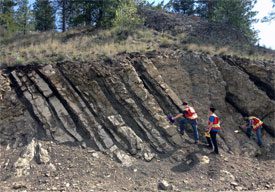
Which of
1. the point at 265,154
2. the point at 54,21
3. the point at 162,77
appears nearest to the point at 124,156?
the point at 162,77

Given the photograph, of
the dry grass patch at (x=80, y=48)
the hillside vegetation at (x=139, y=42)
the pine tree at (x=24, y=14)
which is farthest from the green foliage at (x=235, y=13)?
the pine tree at (x=24, y=14)

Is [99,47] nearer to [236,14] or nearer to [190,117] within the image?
[190,117]

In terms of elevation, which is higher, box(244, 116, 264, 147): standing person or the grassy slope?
the grassy slope

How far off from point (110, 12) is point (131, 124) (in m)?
11.7

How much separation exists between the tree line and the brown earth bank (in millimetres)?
7855

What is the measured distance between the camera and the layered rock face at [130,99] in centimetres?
1409

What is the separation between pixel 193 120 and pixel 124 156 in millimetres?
2991

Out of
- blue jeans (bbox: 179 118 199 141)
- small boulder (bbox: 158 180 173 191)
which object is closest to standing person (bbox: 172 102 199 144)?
blue jeans (bbox: 179 118 199 141)

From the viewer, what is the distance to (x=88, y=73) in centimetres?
1541

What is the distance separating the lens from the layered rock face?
1409cm

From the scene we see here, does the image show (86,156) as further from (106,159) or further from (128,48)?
(128,48)

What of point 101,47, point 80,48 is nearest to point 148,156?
point 101,47

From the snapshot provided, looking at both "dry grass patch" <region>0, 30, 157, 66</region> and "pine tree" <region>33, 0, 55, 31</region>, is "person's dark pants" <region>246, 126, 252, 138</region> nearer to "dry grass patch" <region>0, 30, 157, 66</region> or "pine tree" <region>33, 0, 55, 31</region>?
"dry grass patch" <region>0, 30, 157, 66</region>

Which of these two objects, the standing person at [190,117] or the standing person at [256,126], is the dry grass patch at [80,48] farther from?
the standing person at [256,126]
